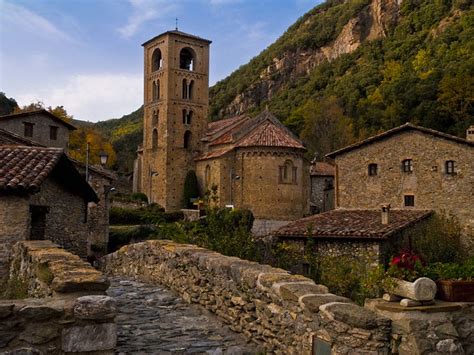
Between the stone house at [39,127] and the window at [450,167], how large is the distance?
25519 mm

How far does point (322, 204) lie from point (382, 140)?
2457cm

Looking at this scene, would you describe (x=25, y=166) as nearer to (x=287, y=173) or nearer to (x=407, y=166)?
(x=407, y=166)

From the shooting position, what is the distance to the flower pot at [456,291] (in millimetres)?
4488

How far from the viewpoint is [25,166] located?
11.2m

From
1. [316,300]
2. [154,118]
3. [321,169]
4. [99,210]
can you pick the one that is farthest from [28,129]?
[316,300]

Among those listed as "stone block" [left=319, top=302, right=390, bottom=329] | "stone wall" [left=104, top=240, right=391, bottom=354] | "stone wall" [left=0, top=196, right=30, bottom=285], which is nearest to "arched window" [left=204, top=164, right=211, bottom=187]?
"stone wall" [left=0, top=196, right=30, bottom=285]

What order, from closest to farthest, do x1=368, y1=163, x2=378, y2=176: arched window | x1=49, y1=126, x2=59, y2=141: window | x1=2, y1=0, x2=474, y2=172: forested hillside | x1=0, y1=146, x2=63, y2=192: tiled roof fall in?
x1=0, y1=146, x2=63, y2=192: tiled roof < x1=368, y1=163, x2=378, y2=176: arched window < x1=49, y1=126, x2=59, y2=141: window < x1=2, y1=0, x2=474, y2=172: forested hillside

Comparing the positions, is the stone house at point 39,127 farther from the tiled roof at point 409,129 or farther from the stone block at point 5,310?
the stone block at point 5,310

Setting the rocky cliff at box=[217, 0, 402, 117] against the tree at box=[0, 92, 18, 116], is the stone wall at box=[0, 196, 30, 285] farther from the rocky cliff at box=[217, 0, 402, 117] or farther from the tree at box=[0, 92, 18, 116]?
the rocky cliff at box=[217, 0, 402, 117]

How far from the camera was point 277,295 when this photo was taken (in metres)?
5.46

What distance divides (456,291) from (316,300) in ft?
4.18

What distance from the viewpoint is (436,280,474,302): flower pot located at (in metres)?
4.49

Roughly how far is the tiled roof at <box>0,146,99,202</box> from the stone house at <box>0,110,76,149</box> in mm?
21678

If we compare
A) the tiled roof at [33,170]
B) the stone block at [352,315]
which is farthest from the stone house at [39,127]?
the stone block at [352,315]
